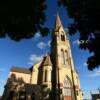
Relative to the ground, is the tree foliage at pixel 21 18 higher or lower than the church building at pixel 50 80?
lower

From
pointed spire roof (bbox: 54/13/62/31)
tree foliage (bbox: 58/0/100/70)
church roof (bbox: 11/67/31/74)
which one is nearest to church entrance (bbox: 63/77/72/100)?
church roof (bbox: 11/67/31/74)

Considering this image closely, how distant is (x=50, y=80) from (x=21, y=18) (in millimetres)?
31693

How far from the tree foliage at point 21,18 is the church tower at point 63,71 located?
97.6 ft

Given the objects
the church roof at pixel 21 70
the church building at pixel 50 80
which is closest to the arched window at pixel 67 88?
the church building at pixel 50 80

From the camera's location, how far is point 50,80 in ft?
133

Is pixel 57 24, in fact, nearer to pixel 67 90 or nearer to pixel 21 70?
pixel 21 70

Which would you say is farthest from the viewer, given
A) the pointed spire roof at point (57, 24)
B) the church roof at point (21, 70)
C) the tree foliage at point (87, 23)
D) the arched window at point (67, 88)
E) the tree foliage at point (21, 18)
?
the pointed spire roof at point (57, 24)

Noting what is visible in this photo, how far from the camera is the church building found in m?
36.7

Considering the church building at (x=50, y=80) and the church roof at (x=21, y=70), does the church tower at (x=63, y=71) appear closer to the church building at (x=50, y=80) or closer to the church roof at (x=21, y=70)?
the church building at (x=50, y=80)

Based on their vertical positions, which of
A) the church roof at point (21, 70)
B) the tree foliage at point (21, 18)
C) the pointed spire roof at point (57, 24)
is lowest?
the tree foliage at point (21, 18)

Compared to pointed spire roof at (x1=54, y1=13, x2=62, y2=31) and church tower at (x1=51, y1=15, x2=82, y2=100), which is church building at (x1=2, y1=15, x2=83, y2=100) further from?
pointed spire roof at (x1=54, y1=13, x2=62, y2=31)

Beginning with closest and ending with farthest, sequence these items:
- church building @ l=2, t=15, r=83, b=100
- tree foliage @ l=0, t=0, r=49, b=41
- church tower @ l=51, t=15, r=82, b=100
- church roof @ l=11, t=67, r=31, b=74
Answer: tree foliage @ l=0, t=0, r=49, b=41, church building @ l=2, t=15, r=83, b=100, church tower @ l=51, t=15, r=82, b=100, church roof @ l=11, t=67, r=31, b=74

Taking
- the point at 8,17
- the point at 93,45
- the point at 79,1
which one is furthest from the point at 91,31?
the point at 8,17

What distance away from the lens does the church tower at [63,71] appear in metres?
40.3
